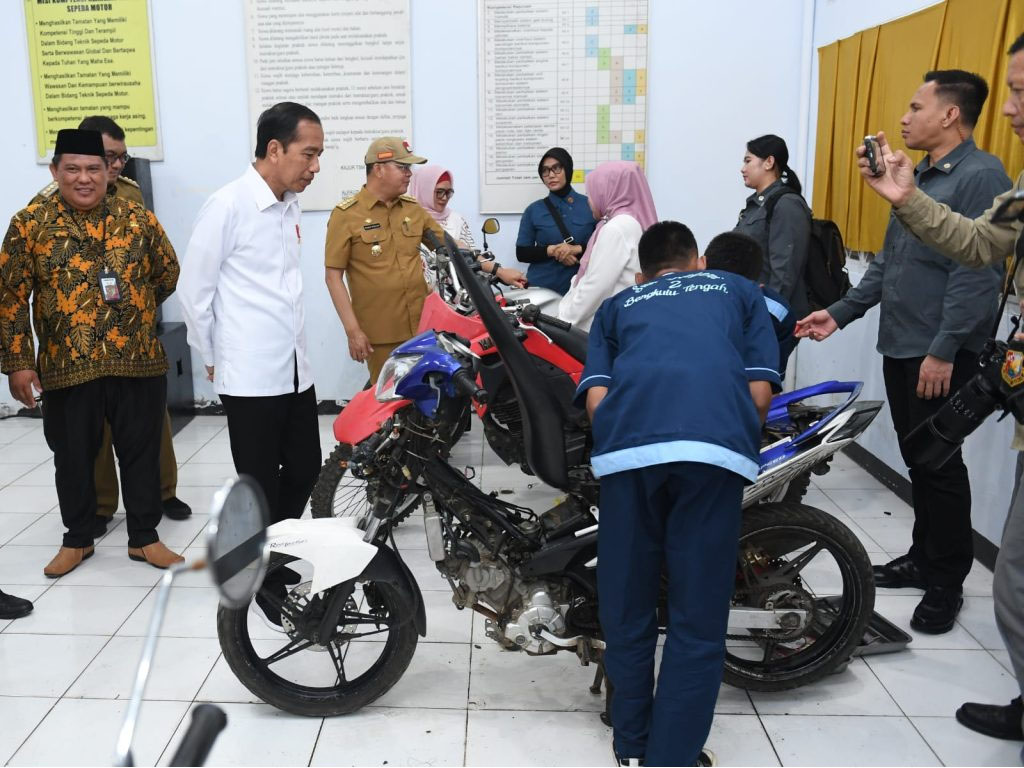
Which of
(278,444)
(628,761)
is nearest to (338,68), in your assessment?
(278,444)

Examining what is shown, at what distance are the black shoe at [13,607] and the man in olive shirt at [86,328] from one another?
0.88 feet

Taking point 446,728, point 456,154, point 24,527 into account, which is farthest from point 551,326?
point 456,154

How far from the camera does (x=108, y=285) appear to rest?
10.5 feet

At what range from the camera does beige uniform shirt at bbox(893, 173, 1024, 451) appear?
227cm

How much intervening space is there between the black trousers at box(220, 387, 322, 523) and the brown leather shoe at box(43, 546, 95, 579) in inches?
34.8

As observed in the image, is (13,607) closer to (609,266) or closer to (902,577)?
(609,266)

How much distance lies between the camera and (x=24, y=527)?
151 inches

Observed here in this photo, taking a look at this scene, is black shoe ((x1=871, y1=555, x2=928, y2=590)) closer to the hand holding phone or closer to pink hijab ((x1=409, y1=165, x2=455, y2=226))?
the hand holding phone

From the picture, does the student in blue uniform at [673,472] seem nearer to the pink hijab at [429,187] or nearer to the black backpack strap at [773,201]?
the black backpack strap at [773,201]

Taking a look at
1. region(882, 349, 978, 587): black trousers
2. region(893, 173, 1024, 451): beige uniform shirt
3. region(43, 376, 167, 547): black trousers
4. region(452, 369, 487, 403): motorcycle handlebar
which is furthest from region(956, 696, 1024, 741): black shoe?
region(43, 376, 167, 547): black trousers

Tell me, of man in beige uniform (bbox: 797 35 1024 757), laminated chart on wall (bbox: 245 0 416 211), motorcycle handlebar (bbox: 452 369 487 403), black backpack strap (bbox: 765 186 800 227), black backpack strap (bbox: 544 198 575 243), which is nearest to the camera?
man in beige uniform (bbox: 797 35 1024 757)

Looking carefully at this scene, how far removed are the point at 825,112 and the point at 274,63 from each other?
3.02m

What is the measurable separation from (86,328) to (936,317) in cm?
279

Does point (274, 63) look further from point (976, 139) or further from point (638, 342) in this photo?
point (638, 342)
